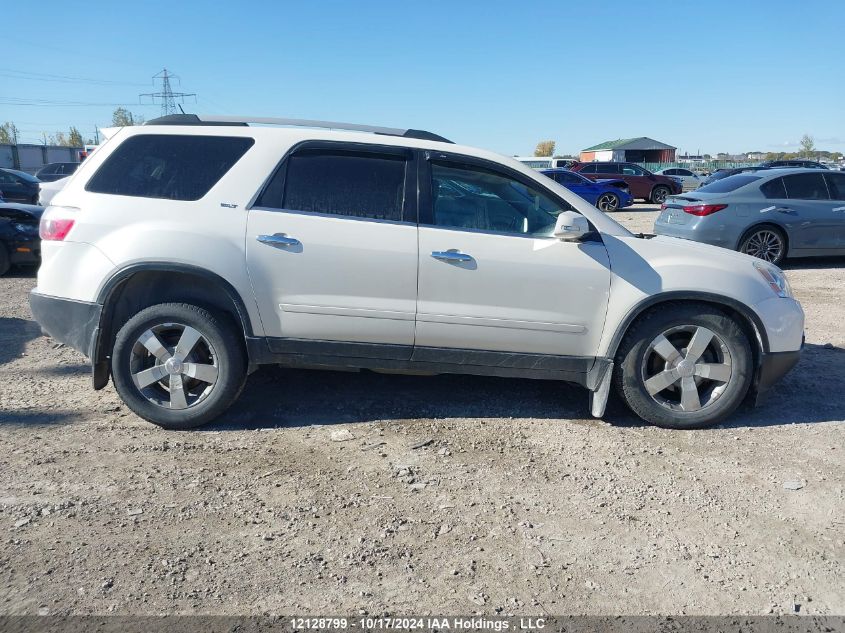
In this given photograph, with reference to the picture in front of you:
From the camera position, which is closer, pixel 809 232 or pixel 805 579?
pixel 805 579

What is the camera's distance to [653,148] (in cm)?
6900

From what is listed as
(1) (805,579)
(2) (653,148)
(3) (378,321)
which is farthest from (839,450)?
(2) (653,148)

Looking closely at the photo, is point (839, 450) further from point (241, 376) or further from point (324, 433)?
point (241, 376)

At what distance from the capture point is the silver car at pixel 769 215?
1054cm

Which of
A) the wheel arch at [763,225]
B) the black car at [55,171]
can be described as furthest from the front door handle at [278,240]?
the black car at [55,171]

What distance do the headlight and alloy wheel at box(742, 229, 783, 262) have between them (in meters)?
6.41

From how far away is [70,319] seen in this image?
4406 mm

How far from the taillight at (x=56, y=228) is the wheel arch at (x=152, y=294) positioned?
443 mm

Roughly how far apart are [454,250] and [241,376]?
5.06 feet

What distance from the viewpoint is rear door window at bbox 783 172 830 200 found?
35.9 ft

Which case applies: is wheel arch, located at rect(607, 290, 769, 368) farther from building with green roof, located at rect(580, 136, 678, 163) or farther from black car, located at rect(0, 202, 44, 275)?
building with green roof, located at rect(580, 136, 678, 163)

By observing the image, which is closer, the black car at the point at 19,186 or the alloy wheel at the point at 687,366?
the alloy wheel at the point at 687,366

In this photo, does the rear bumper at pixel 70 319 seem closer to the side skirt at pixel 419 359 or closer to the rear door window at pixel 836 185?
the side skirt at pixel 419 359

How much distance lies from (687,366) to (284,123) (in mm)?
3102
